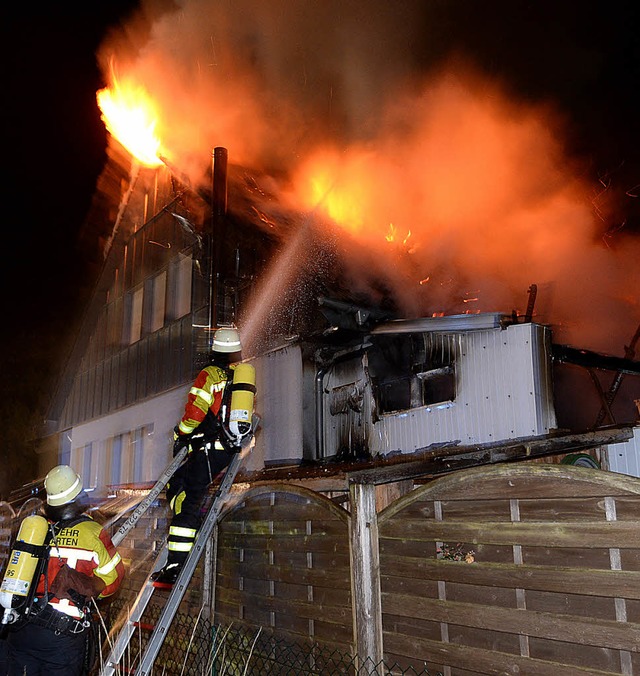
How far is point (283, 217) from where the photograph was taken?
997 cm

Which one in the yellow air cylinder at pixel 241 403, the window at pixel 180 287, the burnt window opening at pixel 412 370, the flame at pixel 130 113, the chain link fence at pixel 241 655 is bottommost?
the chain link fence at pixel 241 655

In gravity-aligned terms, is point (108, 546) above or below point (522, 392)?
below

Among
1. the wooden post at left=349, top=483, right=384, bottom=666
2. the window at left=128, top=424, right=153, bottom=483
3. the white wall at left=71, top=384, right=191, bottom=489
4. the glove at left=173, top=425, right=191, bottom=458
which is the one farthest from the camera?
the window at left=128, top=424, right=153, bottom=483

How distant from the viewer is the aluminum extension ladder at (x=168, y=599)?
4240 millimetres

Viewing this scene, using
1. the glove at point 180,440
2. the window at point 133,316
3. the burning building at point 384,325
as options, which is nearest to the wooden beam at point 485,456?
the burning building at point 384,325

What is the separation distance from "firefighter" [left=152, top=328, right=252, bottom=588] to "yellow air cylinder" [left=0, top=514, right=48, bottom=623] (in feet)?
3.86

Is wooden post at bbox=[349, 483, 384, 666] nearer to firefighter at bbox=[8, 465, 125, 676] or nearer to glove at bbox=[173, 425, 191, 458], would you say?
firefighter at bbox=[8, 465, 125, 676]

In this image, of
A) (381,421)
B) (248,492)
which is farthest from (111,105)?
(248,492)

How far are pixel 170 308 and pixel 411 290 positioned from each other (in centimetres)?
658

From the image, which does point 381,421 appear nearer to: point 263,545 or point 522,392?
point 522,392

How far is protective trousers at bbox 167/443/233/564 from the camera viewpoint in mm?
4945

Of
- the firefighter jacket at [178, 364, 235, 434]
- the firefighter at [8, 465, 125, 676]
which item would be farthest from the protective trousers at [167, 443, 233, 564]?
the firefighter at [8, 465, 125, 676]

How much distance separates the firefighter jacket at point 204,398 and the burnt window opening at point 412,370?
95.8 inches

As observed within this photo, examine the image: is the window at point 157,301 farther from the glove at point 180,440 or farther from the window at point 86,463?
the glove at point 180,440
